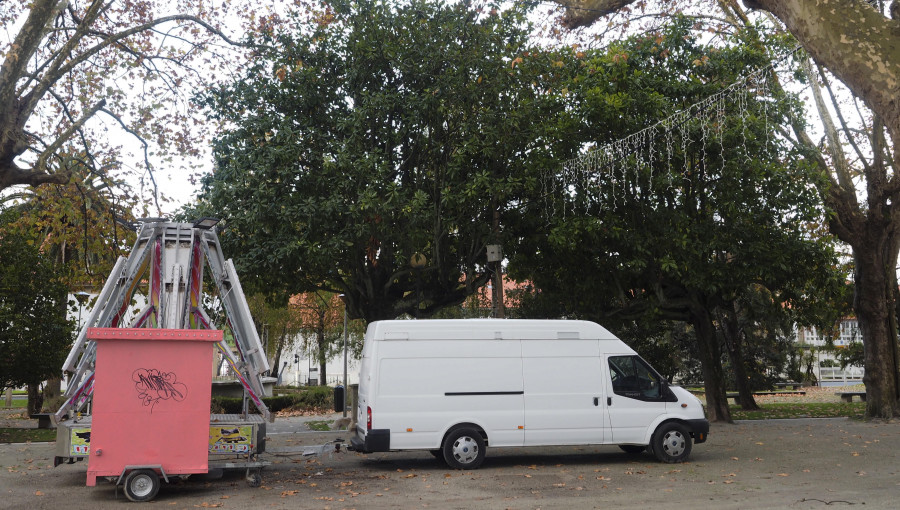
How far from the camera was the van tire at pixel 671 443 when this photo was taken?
12.3m

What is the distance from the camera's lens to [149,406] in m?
9.32

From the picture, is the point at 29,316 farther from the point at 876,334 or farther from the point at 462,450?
the point at 876,334

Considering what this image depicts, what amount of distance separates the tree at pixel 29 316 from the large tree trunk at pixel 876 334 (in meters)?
21.5

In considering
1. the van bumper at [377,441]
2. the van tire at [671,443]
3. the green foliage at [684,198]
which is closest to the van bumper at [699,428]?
the van tire at [671,443]

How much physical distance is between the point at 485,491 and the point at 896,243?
55.9 feet

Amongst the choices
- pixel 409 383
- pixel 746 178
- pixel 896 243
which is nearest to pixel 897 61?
pixel 409 383

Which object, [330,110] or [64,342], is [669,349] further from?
[64,342]

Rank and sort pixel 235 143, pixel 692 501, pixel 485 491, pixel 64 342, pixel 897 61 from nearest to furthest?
pixel 897 61
pixel 692 501
pixel 485 491
pixel 235 143
pixel 64 342

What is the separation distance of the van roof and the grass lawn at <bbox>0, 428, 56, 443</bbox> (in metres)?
10.5

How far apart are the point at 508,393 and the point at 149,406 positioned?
5.48 meters

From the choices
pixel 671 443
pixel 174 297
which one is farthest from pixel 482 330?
pixel 174 297

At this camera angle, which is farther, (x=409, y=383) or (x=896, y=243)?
(x=896, y=243)

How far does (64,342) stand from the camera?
65.7ft

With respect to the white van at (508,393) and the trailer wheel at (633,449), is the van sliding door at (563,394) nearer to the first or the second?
the white van at (508,393)
